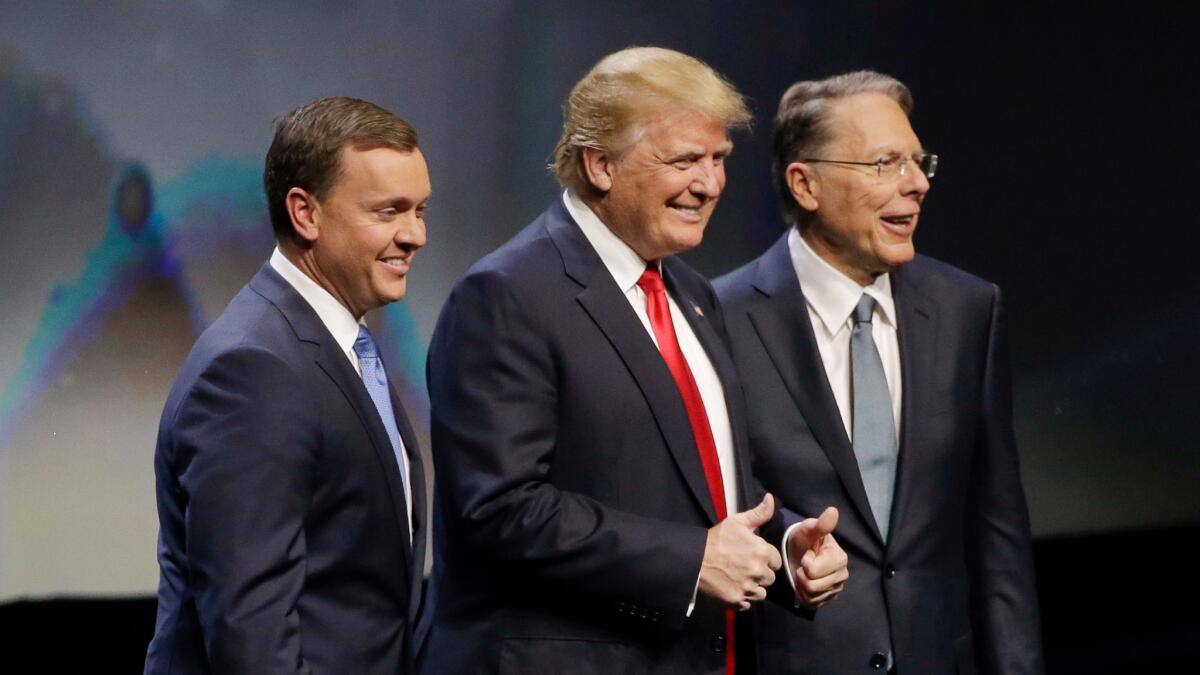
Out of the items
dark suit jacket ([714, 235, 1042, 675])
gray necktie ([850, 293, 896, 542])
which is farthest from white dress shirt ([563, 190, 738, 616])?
gray necktie ([850, 293, 896, 542])

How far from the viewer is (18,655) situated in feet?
11.5

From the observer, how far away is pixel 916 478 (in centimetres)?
265

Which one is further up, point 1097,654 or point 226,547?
point 226,547

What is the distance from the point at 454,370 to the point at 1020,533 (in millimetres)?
1184

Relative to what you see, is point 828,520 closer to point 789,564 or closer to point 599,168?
point 789,564

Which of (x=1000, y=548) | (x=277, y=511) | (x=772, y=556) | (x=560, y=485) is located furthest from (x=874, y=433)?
(x=277, y=511)

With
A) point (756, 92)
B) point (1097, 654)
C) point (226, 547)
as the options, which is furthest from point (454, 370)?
point (1097, 654)

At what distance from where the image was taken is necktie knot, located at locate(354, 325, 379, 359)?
226cm

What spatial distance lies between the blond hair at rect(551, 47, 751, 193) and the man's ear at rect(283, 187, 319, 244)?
44 centimetres

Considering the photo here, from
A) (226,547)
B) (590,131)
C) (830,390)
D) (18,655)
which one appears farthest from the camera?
(18,655)

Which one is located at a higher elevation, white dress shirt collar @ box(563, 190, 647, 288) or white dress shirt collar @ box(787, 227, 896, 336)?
white dress shirt collar @ box(563, 190, 647, 288)

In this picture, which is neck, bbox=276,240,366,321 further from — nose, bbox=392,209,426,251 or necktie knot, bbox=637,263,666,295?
necktie knot, bbox=637,263,666,295

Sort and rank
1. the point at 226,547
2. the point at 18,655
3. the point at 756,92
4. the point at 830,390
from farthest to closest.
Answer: the point at 756,92
the point at 18,655
the point at 830,390
the point at 226,547

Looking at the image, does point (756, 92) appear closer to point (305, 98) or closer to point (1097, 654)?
point (305, 98)
